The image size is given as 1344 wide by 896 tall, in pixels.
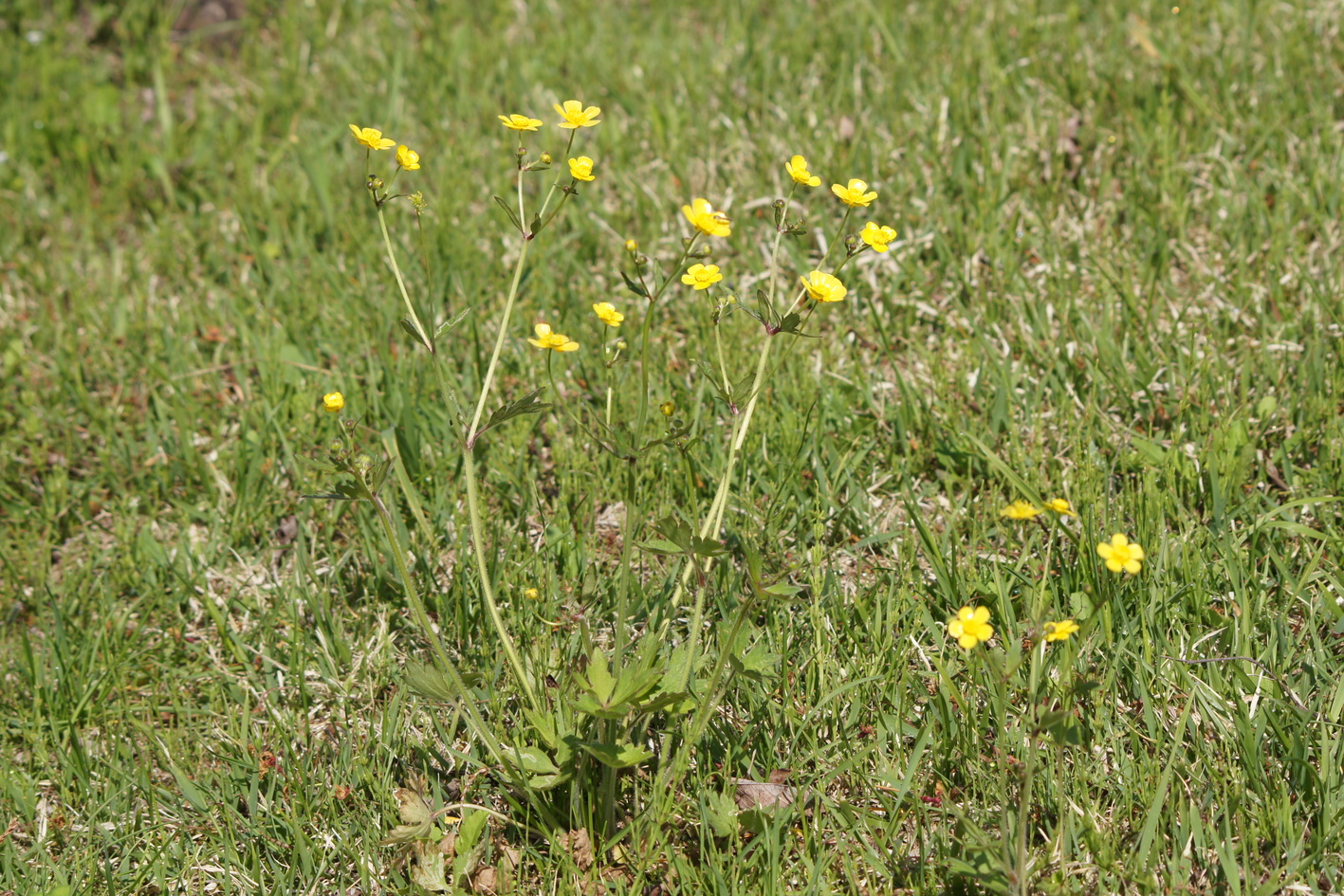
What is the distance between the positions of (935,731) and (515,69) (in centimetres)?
340

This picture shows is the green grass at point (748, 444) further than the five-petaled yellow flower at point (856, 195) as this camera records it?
Yes

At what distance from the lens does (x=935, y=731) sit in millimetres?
2084

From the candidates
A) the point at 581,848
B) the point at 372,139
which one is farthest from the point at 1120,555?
the point at 372,139

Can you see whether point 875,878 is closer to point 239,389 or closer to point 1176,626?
point 1176,626

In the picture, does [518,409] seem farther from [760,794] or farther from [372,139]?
[760,794]

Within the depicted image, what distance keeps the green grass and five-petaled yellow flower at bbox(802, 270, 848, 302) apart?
355 mm

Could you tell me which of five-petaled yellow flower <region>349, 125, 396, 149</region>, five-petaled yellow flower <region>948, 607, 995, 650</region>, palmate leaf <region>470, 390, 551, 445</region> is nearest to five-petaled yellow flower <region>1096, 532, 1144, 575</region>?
five-petaled yellow flower <region>948, 607, 995, 650</region>

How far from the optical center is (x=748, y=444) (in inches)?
108

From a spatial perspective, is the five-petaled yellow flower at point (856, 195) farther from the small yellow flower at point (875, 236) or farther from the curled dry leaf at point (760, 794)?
the curled dry leaf at point (760, 794)

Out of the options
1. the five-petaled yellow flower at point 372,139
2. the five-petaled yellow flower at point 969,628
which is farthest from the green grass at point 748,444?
the five-petaled yellow flower at point 372,139

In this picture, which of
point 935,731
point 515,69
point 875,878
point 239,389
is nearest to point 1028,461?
point 935,731

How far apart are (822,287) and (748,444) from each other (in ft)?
3.25

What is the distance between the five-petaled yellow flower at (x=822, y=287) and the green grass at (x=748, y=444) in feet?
1.16

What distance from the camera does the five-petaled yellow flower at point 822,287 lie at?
5.82 feet
